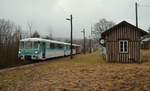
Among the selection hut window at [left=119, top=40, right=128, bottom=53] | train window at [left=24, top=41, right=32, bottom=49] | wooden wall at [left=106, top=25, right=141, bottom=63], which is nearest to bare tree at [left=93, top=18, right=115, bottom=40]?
train window at [left=24, top=41, right=32, bottom=49]

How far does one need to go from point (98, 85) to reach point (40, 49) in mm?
19943

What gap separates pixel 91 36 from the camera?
89.3 meters

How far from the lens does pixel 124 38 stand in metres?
26.2

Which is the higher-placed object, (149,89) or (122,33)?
(122,33)

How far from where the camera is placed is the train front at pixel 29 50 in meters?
31.2

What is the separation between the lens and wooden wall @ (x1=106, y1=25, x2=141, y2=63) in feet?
85.4

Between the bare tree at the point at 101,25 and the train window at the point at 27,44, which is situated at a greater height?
the bare tree at the point at 101,25

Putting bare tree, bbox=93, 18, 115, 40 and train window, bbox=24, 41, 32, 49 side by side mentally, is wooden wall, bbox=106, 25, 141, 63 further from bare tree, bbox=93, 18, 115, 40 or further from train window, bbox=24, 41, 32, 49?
bare tree, bbox=93, 18, 115, 40

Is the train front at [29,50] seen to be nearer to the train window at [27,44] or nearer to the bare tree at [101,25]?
the train window at [27,44]

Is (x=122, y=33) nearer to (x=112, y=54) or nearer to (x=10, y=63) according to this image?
(x=112, y=54)

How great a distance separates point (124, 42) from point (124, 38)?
1.39 feet

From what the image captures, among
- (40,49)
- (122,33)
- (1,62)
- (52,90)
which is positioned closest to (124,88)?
(52,90)

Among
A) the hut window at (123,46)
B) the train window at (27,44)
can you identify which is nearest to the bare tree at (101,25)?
the train window at (27,44)

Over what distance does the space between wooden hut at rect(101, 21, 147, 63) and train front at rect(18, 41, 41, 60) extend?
9.08 meters
